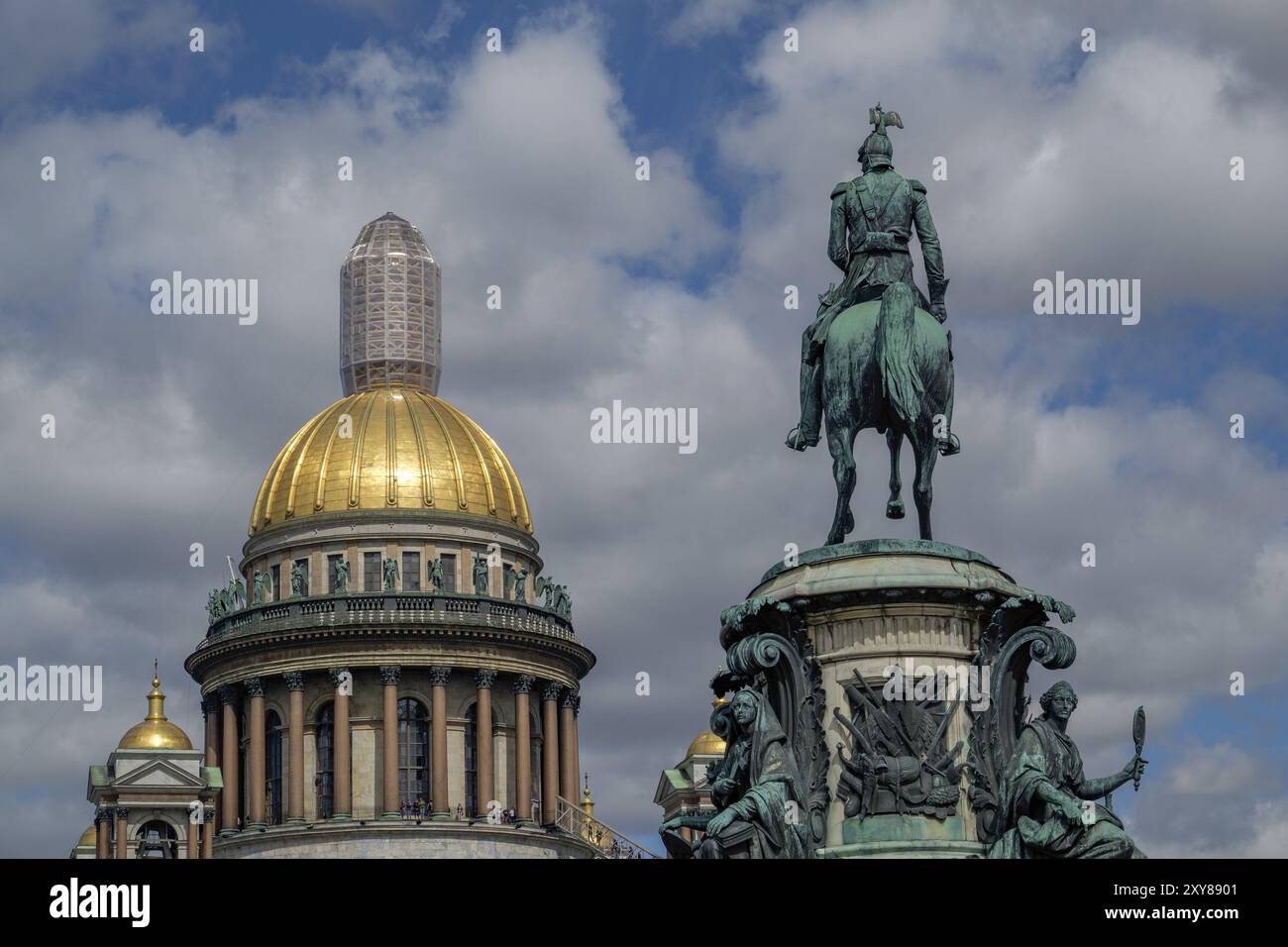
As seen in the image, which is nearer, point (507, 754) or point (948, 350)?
point (948, 350)

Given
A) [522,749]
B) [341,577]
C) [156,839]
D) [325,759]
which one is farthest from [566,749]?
[156,839]

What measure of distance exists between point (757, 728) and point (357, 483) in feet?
318

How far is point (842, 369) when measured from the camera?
1188 inches

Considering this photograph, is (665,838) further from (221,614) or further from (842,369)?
(221,614)

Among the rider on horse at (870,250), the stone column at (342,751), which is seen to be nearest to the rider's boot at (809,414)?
the rider on horse at (870,250)

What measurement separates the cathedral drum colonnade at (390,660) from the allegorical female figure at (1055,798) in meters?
90.6

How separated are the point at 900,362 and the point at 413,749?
94.2m

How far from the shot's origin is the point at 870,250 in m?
30.8

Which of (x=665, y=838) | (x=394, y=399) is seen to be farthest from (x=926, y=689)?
A: (x=394, y=399)

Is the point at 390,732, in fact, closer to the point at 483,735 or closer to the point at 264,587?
the point at 483,735

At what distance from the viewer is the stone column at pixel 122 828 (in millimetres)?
110625

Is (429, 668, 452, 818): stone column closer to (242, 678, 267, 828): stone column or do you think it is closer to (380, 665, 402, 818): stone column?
(380, 665, 402, 818): stone column
